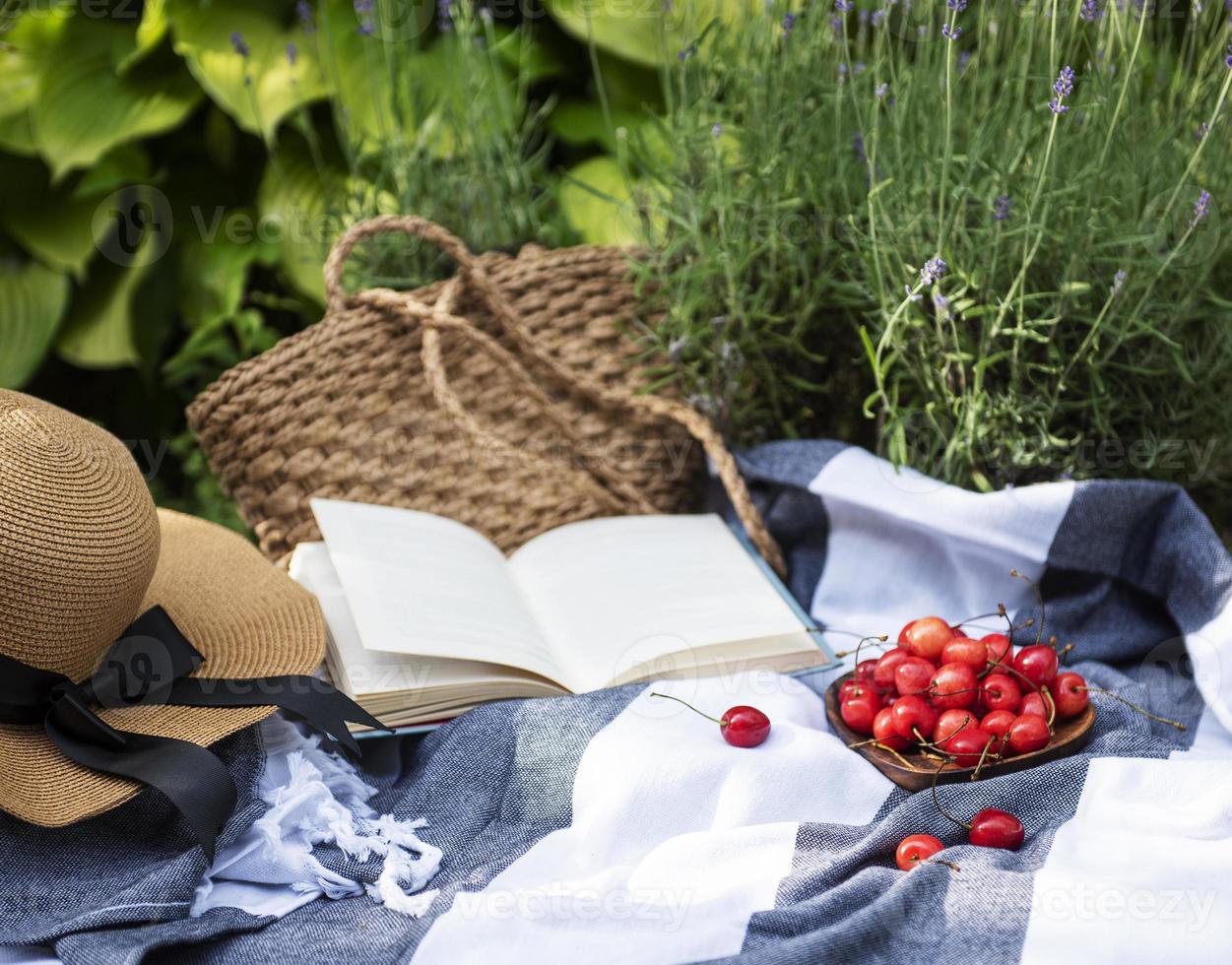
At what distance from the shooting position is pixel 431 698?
0.99 m

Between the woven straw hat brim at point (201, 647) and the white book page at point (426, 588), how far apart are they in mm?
53

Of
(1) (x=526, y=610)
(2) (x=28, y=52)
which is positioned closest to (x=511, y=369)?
(1) (x=526, y=610)

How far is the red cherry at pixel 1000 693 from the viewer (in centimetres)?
90

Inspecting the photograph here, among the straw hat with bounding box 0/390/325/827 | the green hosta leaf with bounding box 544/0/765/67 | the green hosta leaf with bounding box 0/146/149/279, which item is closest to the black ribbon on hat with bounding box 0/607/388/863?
the straw hat with bounding box 0/390/325/827

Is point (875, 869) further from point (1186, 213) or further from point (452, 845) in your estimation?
point (1186, 213)

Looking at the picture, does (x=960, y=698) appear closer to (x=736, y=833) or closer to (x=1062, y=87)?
(x=736, y=833)

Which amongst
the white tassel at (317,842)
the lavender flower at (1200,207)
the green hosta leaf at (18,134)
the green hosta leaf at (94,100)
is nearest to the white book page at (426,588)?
the white tassel at (317,842)

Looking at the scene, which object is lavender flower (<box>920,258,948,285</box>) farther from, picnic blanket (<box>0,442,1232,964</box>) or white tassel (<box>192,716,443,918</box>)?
white tassel (<box>192,716,443,918</box>)

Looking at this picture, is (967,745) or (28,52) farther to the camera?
(28,52)

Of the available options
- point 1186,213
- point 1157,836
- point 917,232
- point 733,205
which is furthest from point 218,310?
point 1157,836

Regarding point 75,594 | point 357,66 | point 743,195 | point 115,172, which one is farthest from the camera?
point 115,172

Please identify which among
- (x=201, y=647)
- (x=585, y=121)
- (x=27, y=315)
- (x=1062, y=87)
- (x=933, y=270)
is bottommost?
(x=27, y=315)

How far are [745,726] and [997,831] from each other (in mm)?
193

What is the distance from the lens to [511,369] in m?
1.28
